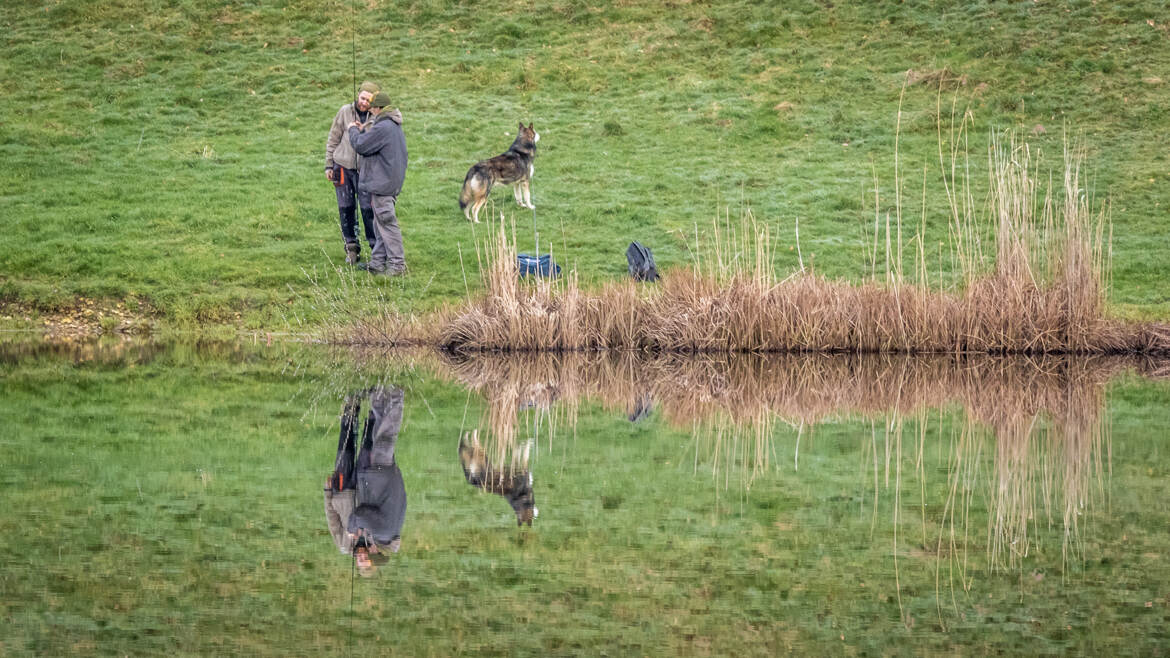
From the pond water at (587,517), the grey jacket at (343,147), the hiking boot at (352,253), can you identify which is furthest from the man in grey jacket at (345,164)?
the pond water at (587,517)

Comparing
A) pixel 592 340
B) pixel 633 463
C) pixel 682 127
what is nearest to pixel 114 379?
pixel 592 340

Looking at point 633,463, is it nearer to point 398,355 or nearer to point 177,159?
point 398,355

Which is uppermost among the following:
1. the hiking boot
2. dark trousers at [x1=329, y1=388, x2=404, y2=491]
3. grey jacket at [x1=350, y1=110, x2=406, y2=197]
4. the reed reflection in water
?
grey jacket at [x1=350, y1=110, x2=406, y2=197]

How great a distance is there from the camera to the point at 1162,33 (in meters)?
33.2

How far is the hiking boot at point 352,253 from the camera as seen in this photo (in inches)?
821

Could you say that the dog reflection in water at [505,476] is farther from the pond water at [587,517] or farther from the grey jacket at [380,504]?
the grey jacket at [380,504]

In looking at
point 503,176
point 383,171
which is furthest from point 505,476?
point 503,176

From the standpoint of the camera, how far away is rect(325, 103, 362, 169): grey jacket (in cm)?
2033

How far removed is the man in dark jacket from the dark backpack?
126 inches

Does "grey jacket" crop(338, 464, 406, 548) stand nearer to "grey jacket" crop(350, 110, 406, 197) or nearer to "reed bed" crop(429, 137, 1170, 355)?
"reed bed" crop(429, 137, 1170, 355)

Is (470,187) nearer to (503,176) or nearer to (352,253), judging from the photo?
(503,176)

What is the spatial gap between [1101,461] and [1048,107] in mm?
22260

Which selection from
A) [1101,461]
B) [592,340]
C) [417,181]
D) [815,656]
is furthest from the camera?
[417,181]

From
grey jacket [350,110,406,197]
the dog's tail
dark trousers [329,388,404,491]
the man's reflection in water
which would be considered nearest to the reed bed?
grey jacket [350,110,406,197]
